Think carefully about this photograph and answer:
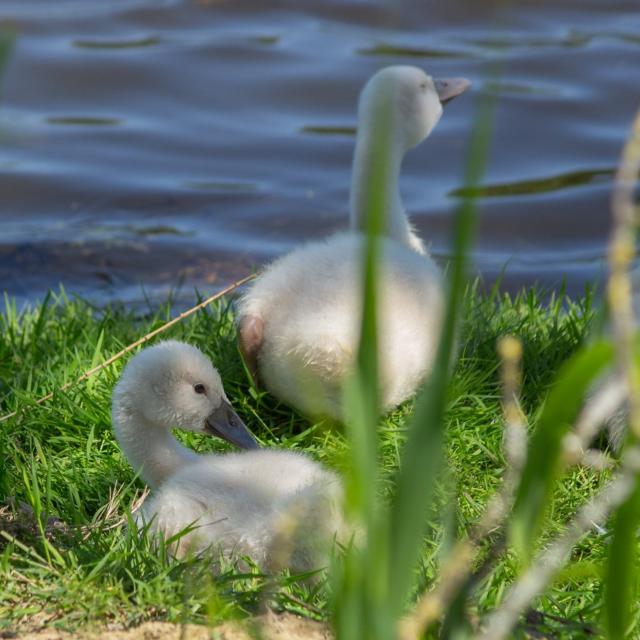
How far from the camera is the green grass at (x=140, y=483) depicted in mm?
3031

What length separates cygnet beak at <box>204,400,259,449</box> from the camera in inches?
158

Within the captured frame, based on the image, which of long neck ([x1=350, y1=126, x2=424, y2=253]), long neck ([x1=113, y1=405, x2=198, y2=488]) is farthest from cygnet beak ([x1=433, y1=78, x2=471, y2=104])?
long neck ([x1=113, y1=405, x2=198, y2=488])

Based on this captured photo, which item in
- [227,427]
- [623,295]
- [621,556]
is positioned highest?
[623,295]

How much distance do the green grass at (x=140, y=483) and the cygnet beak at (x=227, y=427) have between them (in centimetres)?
29

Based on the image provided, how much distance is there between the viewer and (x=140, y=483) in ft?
13.3

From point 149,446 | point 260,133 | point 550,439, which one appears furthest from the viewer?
point 260,133

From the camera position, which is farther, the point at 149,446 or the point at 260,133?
the point at 260,133

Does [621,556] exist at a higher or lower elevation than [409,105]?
higher

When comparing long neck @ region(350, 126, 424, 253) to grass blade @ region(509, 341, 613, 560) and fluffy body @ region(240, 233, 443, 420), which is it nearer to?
fluffy body @ region(240, 233, 443, 420)

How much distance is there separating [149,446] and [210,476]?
38 centimetres

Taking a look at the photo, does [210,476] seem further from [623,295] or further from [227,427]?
[623,295]

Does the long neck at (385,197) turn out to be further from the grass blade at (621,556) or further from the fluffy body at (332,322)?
the grass blade at (621,556)

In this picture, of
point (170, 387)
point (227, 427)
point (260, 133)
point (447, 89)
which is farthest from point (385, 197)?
point (260, 133)

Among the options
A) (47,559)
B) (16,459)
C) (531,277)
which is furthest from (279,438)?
(531,277)
